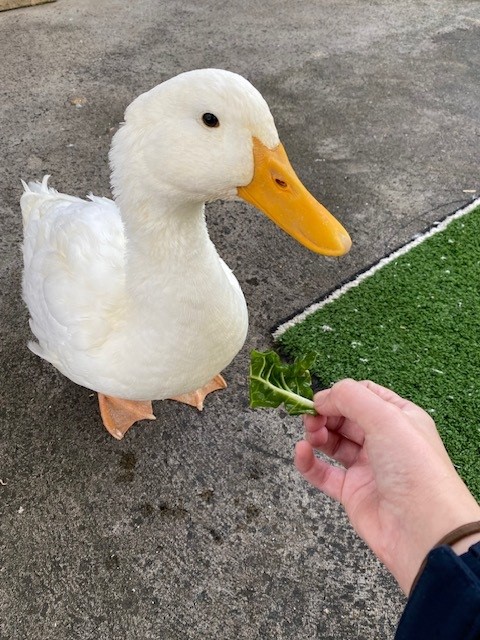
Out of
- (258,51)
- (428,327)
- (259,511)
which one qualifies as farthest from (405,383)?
(258,51)

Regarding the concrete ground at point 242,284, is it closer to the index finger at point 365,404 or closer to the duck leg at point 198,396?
the duck leg at point 198,396

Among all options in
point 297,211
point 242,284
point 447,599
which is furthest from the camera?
point 242,284

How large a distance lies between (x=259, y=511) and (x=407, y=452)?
99cm

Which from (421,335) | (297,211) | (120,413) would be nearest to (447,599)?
(297,211)

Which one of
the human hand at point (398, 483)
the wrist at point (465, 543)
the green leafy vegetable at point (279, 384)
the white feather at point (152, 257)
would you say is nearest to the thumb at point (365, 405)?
the human hand at point (398, 483)

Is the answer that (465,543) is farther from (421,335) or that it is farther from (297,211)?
(421,335)

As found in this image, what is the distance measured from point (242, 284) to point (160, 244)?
1244 mm

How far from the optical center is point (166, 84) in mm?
1251

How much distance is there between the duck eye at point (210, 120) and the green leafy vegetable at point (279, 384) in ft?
1.96

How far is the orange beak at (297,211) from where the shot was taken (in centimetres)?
Result: 134

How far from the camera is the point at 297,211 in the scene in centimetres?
137

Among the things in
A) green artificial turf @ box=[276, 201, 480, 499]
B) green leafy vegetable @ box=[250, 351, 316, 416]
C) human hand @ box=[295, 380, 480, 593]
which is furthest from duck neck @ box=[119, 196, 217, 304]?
green artificial turf @ box=[276, 201, 480, 499]

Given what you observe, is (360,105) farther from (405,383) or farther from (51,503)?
(51,503)

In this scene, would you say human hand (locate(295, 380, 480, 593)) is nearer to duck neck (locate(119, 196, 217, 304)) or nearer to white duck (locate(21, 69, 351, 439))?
white duck (locate(21, 69, 351, 439))
